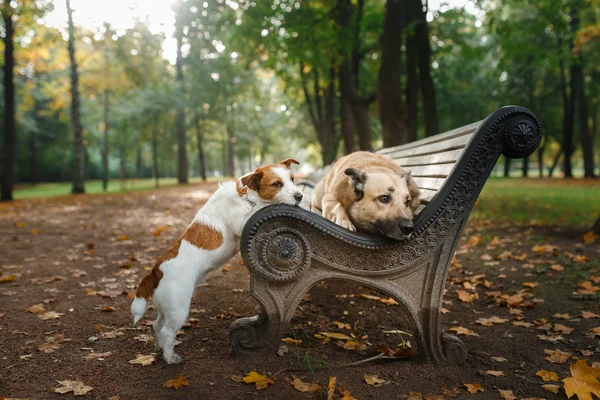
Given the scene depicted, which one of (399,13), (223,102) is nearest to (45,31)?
(223,102)

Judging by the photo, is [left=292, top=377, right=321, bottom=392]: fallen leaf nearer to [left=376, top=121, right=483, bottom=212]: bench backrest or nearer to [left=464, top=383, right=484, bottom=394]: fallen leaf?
[left=464, top=383, right=484, bottom=394]: fallen leaf

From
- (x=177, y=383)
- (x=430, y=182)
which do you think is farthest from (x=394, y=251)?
(x=177, y=383)

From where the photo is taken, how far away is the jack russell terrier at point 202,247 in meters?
2.62

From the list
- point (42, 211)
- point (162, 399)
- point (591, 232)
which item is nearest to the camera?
point (162, 399)

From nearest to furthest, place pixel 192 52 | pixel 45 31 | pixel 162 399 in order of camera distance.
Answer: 1. pixel 162 399
2. pixel 45 31
3. pixel 192 52

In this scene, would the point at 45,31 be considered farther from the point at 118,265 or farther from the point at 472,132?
the point at 472,132

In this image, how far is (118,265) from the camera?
19.0ft

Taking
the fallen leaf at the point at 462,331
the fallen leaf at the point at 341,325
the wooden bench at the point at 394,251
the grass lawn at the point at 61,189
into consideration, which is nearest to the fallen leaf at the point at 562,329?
the fallen leaf at the point at 462,331

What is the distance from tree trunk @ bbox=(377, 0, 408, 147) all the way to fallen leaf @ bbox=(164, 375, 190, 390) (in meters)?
8.33

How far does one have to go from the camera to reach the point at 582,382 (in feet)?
8.14

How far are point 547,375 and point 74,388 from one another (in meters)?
2.90

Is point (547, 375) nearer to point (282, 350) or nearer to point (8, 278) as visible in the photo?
point (282, 350)

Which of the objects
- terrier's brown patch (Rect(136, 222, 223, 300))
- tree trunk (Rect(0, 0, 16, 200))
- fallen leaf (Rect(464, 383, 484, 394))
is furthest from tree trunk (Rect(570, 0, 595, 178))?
terrier's brown patch (Rect(136, 222, 223, 300))

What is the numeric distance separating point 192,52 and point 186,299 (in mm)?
26961
